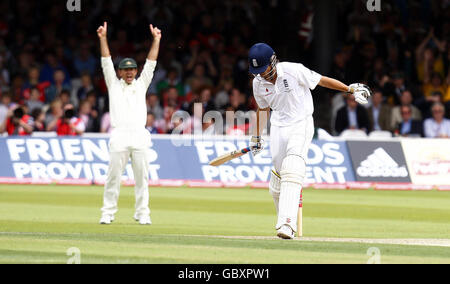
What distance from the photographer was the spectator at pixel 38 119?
21.9 meters

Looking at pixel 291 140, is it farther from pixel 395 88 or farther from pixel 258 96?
pixel 395 88

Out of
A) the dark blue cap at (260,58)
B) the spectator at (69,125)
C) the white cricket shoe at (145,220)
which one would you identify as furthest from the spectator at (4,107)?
the dark blue cap at (260,58)

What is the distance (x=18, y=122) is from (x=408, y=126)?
8022mm

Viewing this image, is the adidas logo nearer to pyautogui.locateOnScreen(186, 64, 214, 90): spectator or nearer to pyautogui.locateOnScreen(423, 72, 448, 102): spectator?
pyautogui.locateOnScreen(423, 72, 448, 102): spectator

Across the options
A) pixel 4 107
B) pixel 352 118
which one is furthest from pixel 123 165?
pixel 4 107

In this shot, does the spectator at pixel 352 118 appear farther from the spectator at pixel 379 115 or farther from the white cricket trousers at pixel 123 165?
the white cricket trousers at pixel 123 165

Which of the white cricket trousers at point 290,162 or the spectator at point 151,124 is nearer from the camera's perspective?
the white cricket trousers at point 290,162

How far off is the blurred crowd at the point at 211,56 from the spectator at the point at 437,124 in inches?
0.8

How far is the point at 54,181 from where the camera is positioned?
20469 mm

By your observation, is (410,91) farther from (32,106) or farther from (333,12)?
(32,106)

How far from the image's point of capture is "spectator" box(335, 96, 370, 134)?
22.2 metres

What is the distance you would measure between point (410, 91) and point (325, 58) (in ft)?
6.70

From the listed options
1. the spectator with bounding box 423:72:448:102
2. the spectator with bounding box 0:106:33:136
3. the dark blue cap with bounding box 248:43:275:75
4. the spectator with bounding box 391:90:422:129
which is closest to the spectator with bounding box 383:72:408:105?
the spectator with bounding box 423:72:448:102
